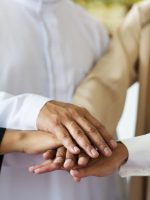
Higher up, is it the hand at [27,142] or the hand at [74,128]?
the hand at [74,128]

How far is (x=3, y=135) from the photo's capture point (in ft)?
2.41

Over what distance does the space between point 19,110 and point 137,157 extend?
220 mm

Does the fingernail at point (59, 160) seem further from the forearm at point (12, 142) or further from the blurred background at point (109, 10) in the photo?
the blurred background at point (109, 10)


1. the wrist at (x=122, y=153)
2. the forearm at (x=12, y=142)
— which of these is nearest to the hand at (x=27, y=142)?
the forearm at (x=12, y=142)

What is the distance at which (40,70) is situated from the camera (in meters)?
0.90

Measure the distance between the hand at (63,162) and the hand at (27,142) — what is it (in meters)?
0.02

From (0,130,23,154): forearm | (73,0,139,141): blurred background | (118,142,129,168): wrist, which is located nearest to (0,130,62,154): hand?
(0,130,23,154): forearm

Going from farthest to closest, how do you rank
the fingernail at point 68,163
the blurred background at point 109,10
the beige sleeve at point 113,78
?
the blurred background at point 109,10 < the beige sleeve at point 113,78 < the fingernail at point 68,163

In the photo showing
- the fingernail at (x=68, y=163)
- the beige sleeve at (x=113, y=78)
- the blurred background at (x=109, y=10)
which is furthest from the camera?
the blurred background at (x=109, y=10)

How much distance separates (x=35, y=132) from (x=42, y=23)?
12.1 inches

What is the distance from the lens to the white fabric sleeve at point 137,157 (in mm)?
733

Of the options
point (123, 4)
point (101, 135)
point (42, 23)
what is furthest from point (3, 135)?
point (123, 4)

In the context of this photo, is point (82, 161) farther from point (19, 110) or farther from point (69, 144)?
point (19, 110)

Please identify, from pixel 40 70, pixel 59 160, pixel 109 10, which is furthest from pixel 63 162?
pixel 109 10
